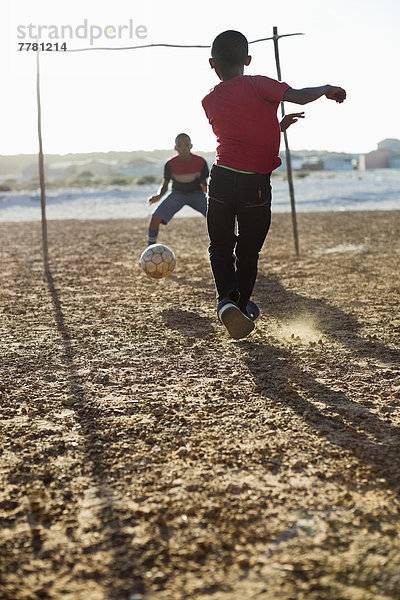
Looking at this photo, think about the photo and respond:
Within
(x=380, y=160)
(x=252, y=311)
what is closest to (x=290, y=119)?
(x=252, y=311)

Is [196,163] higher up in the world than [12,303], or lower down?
A: higher up

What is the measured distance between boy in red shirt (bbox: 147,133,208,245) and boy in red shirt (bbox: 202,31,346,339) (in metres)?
4.55

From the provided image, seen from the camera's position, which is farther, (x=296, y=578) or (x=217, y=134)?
(x=217, y=134)

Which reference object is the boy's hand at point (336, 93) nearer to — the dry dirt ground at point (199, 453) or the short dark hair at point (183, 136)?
the dry dirt ground at point (199, 453)

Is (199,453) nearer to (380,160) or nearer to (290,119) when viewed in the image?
(290,119)

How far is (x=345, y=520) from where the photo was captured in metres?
2.40

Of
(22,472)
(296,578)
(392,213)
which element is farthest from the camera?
(392,213)

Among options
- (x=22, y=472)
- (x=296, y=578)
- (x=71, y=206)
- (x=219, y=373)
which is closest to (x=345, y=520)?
(x=296, y=578)

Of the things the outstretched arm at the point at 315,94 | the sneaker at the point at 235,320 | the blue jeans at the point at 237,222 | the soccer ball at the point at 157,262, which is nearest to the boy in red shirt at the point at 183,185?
the soccer ball at the point at 157,262

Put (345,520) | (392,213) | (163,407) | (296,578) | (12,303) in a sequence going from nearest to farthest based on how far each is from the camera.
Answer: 1. (296,578)
2. (345,520)
3. (163,407)
4. (12,303)
5. (392,213)

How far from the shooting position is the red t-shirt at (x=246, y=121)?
14.9 ft

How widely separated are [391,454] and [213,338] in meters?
2.52

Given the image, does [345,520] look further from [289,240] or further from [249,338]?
[289,240]

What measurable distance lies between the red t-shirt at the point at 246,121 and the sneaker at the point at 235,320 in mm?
973
